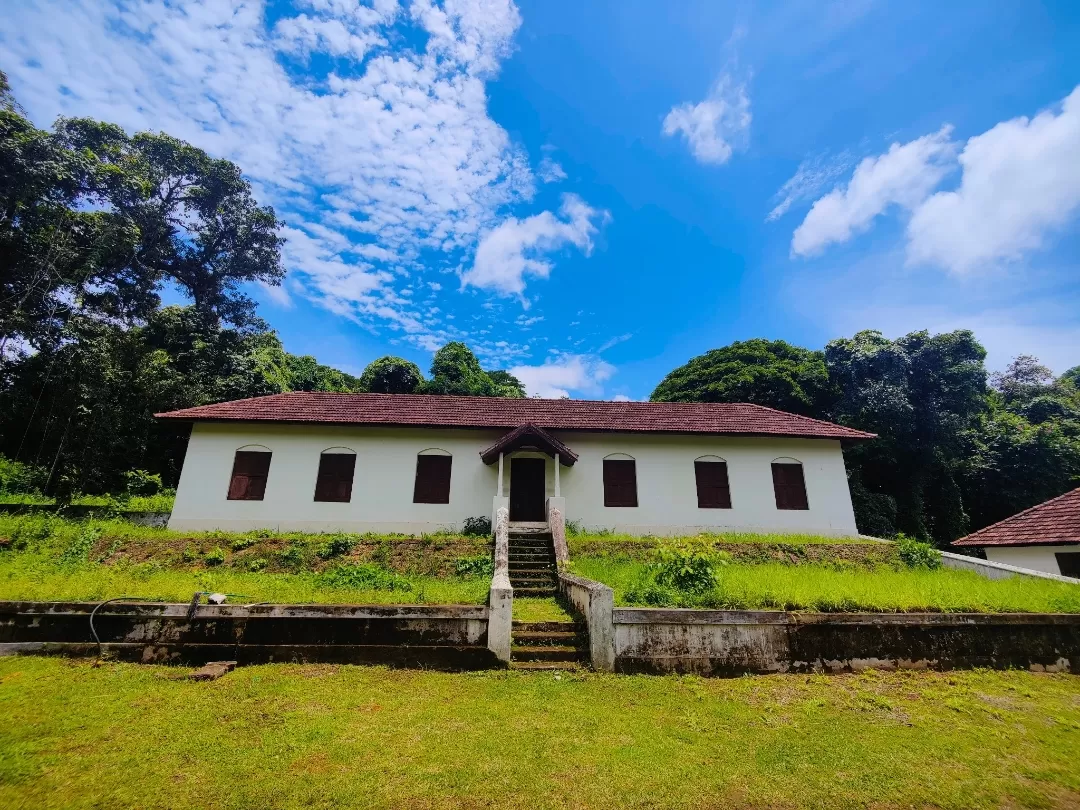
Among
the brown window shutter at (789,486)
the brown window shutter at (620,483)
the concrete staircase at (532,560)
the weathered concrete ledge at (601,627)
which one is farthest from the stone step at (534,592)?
the brown window shutter at (789,486)

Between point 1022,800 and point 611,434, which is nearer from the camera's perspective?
point 1022,800

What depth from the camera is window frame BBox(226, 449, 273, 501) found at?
12.8 meters

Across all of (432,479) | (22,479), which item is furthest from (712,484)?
(22,479)

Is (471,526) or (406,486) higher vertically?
(406,486)

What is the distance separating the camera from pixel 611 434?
1419 centimetres

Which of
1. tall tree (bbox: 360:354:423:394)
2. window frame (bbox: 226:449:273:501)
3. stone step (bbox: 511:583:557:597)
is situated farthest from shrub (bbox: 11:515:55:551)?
tall tree (bbox: 360:354:423:394)

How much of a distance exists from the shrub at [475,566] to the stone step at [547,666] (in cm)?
368

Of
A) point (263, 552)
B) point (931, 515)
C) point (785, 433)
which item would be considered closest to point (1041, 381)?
point (931, 515)

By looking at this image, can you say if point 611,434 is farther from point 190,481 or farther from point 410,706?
point 190,481

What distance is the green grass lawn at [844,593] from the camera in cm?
619

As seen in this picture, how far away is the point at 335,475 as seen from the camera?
1320 cm

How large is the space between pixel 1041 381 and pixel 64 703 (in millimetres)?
41025

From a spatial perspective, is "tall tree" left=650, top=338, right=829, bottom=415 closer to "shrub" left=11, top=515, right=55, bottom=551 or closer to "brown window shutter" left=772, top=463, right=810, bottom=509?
"brown window shutter" left=772, top=463, right=810, bottom=509

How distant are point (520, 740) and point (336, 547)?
25.7 feet
